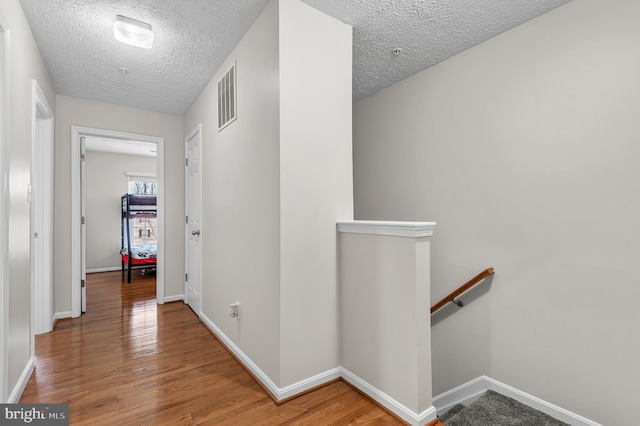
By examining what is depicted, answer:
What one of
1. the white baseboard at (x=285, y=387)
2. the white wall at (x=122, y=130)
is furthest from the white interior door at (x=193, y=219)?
the white baseboard at (x=285, y=387)

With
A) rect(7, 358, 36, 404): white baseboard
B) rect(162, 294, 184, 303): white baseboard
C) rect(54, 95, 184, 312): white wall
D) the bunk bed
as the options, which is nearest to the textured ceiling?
rect(54, 95, 184, 312): white wall

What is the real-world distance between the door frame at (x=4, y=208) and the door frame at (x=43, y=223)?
1.48 meters

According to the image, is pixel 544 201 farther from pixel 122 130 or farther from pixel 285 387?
pixel 122 130

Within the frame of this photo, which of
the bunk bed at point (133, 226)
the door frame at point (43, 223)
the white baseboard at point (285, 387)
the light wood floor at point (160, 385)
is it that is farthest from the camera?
the bunk bed at point (133, 226)

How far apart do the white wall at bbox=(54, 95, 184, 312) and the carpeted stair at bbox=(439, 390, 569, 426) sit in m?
3.49

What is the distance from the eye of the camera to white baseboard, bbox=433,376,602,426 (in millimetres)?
1897

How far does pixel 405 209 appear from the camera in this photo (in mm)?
3025

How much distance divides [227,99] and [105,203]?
17.5 ft

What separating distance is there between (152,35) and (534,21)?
2669 mm

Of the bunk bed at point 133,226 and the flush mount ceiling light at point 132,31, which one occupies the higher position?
the flush mount ceiling light at point 132,31

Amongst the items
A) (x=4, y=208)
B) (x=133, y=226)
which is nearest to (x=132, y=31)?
(x=4, y=208)

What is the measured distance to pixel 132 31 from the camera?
6.81 ft

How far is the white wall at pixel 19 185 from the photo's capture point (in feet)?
5.73

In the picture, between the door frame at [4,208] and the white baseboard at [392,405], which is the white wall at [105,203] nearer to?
the door frame at [4,208]
